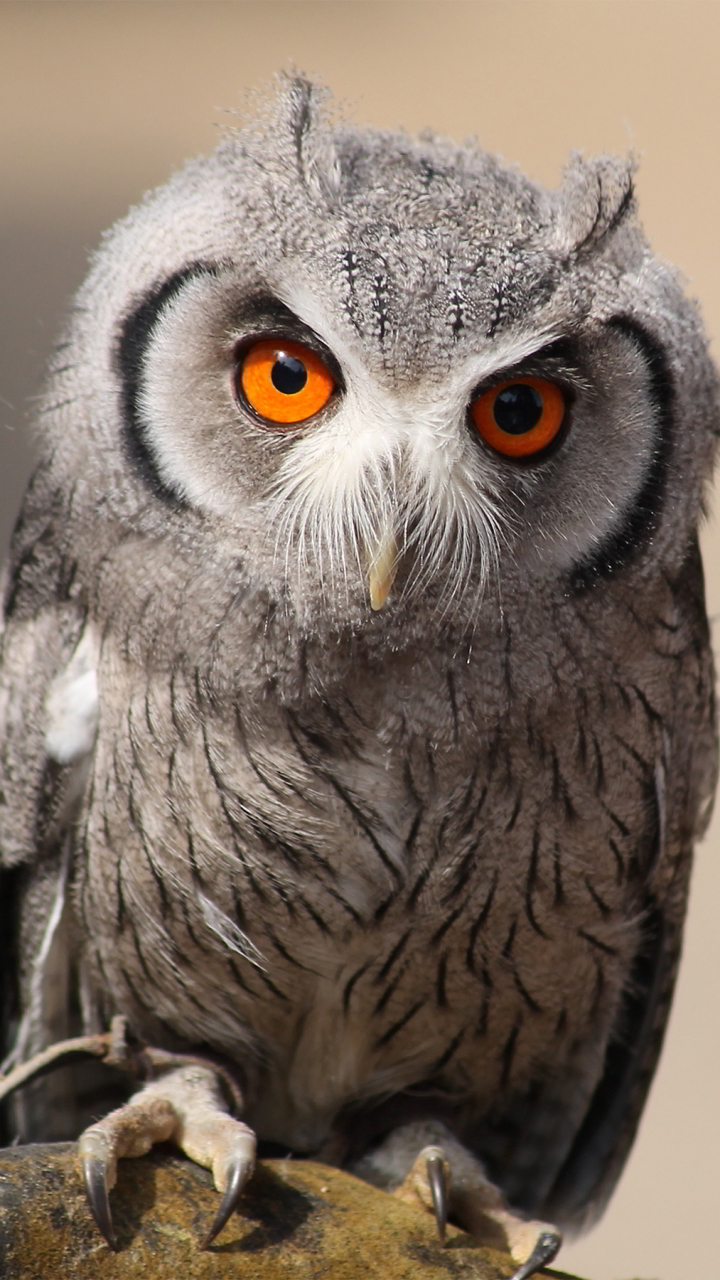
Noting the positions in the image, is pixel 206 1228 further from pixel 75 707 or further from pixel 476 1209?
pixel 75 707

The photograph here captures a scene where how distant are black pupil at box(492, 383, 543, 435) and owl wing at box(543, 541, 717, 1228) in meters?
0.25

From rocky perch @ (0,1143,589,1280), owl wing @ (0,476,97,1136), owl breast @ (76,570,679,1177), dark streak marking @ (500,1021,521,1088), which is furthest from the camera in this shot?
dark streak marking @ (500,1021,521,1088)

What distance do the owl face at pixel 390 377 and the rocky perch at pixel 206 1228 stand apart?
527 millimetres

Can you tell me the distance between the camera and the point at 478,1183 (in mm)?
A: 1329

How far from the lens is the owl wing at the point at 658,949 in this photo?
1.30 metres

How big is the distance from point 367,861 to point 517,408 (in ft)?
1.49

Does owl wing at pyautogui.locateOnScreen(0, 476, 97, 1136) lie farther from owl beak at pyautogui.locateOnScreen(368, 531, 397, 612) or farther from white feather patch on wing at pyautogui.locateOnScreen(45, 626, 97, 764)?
owl beak at pyautogui.locateOnScreen(368, 531, 397, 612)

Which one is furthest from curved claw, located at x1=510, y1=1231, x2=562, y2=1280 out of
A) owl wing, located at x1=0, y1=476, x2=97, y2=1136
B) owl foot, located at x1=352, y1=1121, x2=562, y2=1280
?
owl wing, located at x1=0, y1=476, x2=97, y2=1136

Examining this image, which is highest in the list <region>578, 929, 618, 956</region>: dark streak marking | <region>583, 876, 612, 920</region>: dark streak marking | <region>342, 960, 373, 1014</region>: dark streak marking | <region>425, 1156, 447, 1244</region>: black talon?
<region>583, 876, 612, 920</region>: dark streak marking

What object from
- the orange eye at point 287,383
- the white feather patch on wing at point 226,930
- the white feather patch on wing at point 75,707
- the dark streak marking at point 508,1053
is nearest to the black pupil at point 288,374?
the orange eye at point 287,383

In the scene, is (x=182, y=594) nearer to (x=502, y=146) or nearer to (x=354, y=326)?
(x=354, y=326)

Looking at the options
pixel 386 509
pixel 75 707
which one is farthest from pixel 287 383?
pixel 75 707

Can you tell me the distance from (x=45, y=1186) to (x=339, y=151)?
93cm

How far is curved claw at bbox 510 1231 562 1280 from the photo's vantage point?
117 cm
